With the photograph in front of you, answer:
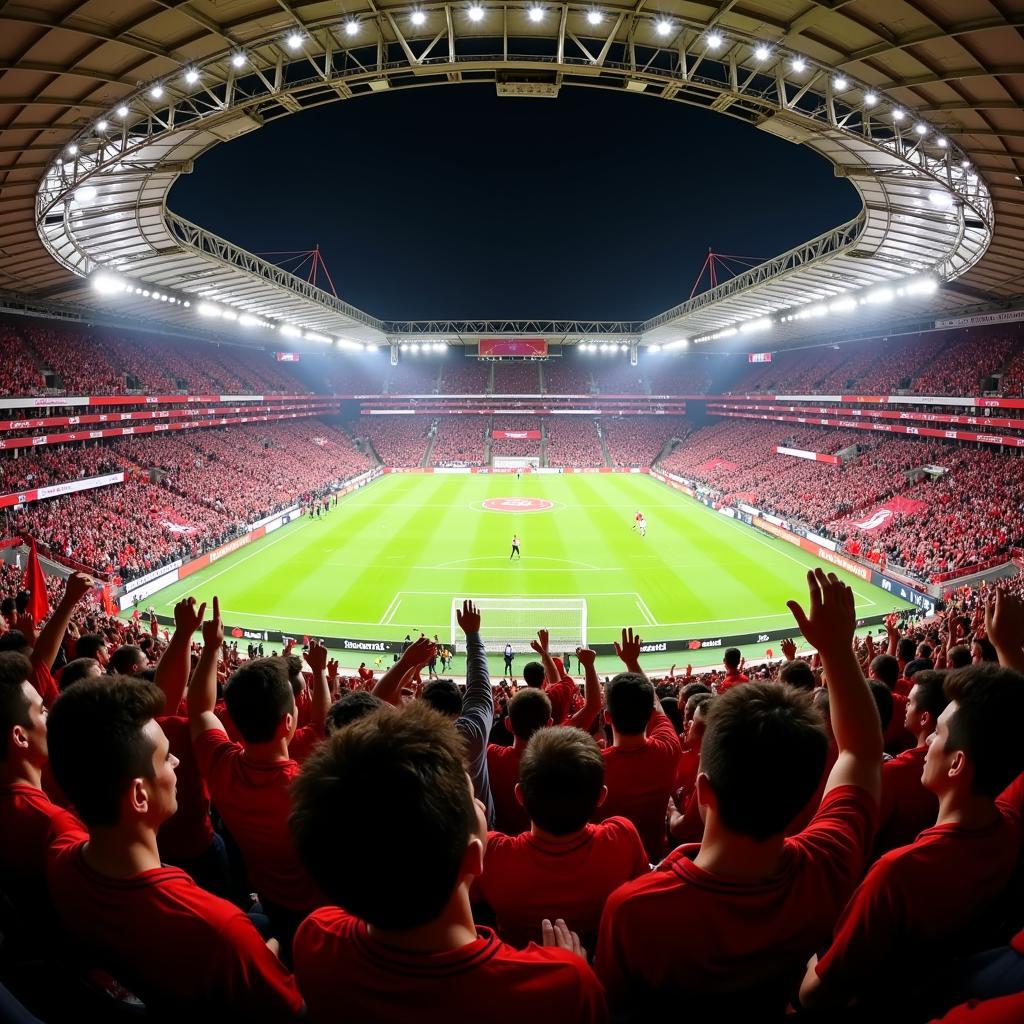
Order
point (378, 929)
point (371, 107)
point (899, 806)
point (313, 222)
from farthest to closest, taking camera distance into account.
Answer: point (313, 222), point (371, 107), point (899, 806), point (378, 929)

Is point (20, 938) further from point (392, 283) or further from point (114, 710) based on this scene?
point (392, 283)

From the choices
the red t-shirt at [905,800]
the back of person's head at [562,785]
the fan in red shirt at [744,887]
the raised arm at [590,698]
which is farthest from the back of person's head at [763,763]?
the raised arm at [590,698]

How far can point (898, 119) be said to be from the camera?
17.1 meters

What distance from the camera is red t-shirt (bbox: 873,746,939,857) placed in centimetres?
407

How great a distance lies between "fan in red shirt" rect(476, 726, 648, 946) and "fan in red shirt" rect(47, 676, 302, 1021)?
0.99 metres

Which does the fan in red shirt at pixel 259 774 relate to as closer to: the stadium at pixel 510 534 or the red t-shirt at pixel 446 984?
the stadium at pixel 510 534

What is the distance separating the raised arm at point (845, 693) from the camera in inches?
95.9

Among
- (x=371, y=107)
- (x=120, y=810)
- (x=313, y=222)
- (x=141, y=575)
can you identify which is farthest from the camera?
(x=313, y=222)

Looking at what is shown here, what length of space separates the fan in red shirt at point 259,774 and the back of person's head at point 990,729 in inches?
129

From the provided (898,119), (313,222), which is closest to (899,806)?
(898,119)

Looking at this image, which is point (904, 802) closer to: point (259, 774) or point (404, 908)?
point (404, 908)

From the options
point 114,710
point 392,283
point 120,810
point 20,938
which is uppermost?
point 392,283

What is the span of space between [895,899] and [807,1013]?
59 centimetres

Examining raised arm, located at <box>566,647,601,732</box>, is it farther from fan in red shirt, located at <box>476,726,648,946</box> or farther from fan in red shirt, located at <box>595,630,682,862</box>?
fan in red shirt, located at <box>476,726,648,946</box>
